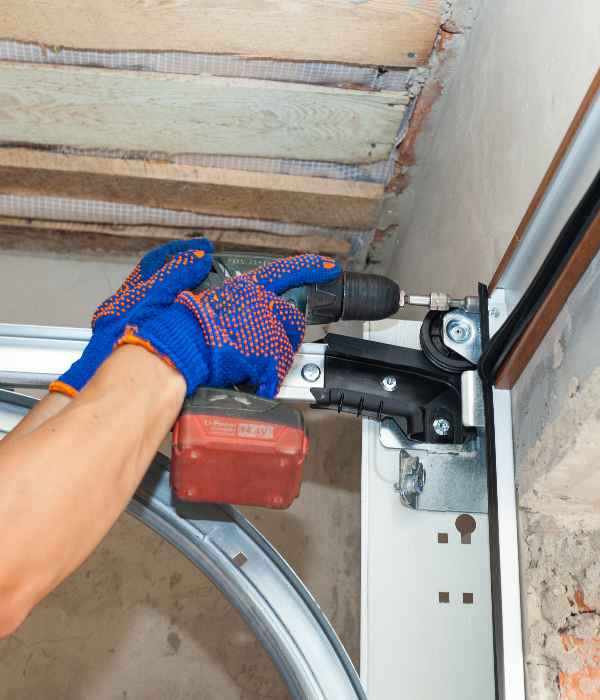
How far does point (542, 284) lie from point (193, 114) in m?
1.23

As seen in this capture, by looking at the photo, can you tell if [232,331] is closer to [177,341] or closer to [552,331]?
[177,341]

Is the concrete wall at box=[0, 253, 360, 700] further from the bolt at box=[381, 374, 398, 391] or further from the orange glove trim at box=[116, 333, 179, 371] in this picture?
the orange glove trim at box=[116, 333, 179, 371]

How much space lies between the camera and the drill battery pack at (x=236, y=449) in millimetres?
943

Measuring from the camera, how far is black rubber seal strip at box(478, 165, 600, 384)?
797 millimetres

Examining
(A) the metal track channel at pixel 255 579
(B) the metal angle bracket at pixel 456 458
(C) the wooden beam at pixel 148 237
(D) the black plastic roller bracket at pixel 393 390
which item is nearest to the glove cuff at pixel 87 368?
(A) the metal track channel at pixel 255 579

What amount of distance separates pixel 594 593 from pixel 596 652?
3.1 inches

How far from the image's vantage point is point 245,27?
61.6 inches

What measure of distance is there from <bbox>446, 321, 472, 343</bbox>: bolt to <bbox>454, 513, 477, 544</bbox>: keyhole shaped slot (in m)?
0.29

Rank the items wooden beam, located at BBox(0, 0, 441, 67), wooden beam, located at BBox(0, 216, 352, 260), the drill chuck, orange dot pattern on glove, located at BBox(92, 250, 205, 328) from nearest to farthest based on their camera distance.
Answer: orange dot pattern on glove, located at BBox(92, 250, 205, 328) → the drill chuck → wooden beam, located at BBox(0, 0, 441, 67) → wooden beam, located at BBox(0, 216, 352, 260)

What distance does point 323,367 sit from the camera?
47.6 inches

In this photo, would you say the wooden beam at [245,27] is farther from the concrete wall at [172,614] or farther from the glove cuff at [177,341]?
the concrete wall at [172,614]

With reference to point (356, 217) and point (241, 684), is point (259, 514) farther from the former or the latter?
point (356, 217)

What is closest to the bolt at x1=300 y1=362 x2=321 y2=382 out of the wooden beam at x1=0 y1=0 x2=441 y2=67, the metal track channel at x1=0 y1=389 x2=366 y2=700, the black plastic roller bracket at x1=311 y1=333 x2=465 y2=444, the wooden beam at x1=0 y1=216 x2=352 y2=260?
the black plastic roller bracket at x1=311 y1=333 x2=465 y2=444

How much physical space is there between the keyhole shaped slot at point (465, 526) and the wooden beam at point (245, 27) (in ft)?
3.41
